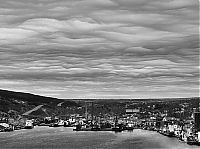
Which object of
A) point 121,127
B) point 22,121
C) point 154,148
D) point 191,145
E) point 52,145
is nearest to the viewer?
point 154,148

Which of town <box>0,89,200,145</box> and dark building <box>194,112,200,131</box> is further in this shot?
town <box>0,89,200,145</box>

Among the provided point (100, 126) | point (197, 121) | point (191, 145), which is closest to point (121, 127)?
point (100, 126)

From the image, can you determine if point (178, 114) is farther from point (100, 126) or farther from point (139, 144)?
point (139, 144)

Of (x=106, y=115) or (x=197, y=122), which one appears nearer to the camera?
(x=197, y=122)

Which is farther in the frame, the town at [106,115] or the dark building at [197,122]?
the town at [106,115]

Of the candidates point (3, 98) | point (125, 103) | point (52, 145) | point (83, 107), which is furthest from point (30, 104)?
point (52, 145)

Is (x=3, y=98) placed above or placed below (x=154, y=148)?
above

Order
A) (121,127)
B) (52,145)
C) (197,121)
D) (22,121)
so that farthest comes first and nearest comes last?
(22,121) → (121,127) → (197,121) → (52,145)

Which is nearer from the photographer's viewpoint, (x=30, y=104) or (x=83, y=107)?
(x=30, y=104)
